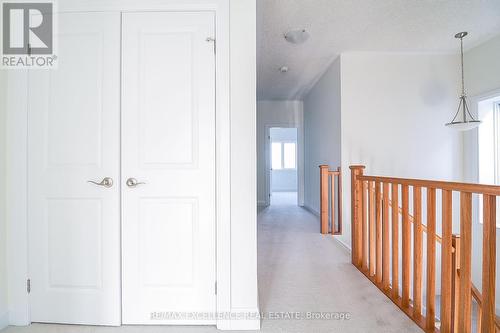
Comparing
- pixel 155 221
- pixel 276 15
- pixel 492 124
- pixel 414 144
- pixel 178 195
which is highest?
pixel 276 15

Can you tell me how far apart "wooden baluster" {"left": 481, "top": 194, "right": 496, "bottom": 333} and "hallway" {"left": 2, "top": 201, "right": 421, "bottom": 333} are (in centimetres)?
48

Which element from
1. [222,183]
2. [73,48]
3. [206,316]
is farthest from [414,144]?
[73,48]

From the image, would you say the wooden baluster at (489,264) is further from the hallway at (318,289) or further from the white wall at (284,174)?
the white wall at (284,174)

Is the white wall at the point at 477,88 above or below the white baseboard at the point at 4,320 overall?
above

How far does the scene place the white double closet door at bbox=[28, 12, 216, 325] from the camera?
162cm

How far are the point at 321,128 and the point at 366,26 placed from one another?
2.02 meters

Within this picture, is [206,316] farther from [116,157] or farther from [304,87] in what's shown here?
[304,87]

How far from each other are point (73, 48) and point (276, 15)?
1.88 m

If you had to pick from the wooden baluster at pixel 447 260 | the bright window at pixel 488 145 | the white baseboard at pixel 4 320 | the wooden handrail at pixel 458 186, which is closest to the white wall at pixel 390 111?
the bright window at pixel 488 145

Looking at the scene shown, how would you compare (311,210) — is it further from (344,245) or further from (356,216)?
(356,216)

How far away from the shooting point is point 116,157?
162cm

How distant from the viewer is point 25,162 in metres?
1.66

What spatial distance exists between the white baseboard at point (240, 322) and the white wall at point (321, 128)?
9.18 ft

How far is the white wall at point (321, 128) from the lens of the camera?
154 inches
